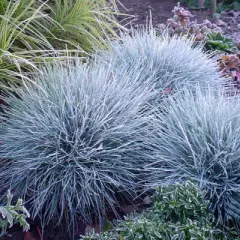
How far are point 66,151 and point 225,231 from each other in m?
0.92

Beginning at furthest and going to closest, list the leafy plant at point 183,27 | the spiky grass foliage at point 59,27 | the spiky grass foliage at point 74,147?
the leafy plant at point 183,27
the spiky grass foliage at point 59,27
the spiky grass foliage at point 74,147

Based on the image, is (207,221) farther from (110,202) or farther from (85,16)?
(85,16)

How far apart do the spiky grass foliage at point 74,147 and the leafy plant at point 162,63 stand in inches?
22.0

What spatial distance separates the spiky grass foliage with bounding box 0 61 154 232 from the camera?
2.58 meters

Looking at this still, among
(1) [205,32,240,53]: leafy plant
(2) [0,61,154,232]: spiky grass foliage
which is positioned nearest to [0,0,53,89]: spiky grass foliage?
(2) [0,61,154,232]: spiky grass foliage

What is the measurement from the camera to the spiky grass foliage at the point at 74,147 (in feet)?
8.45

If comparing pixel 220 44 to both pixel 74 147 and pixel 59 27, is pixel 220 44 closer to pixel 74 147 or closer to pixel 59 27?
pixel 59 27

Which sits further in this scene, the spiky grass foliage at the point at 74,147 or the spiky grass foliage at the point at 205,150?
the spiky grass foliage at the point at 74,147

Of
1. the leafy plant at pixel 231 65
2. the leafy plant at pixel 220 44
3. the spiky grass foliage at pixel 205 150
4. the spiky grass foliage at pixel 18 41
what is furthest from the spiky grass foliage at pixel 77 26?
the spiky grass foliage at pixel 205 150

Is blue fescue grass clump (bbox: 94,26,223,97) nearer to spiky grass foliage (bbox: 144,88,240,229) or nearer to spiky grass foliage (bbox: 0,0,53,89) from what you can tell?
spiky grass foliage (bbox: 0,0,53,89)

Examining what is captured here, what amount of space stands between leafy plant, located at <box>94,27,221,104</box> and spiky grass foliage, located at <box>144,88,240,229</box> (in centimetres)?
60

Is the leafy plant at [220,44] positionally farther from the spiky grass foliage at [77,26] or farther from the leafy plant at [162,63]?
the spiky grass foliage at [77,26]

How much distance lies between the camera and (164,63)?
11.6 ft

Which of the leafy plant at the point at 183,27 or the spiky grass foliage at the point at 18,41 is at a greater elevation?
the leafy plant at the point at 183,27
